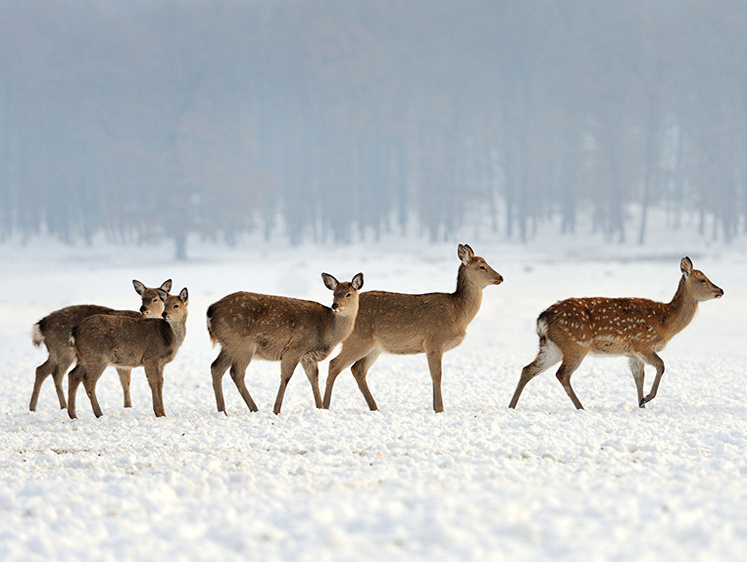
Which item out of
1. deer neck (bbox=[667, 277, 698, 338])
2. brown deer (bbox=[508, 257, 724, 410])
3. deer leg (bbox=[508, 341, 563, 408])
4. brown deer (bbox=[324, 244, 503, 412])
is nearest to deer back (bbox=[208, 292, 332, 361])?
brown deer (bbox=[324, 244, 503, 412])

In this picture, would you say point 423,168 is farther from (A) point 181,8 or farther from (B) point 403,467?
(B) point 403,467

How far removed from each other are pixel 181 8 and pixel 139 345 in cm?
8500

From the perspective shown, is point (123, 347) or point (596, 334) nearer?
point (123, 347)

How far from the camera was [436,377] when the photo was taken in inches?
395

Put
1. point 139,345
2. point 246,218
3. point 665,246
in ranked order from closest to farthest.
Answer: point 139,345 → point 665,246 → point 246,218

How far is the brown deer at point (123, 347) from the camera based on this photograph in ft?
31.2

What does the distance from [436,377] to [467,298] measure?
1.20 m

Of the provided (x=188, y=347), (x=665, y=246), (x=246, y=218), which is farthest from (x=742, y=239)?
(x=188, y=347)

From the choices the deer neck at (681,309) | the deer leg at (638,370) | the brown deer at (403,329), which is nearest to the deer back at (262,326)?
the brown deer at (403,329)

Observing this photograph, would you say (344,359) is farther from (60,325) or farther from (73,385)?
(60,325)

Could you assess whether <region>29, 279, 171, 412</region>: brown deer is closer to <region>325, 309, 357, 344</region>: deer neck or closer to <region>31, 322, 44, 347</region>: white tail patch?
<region>31, 322, 44, 347</region>: white tail patch

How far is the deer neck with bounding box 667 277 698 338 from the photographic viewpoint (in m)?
10.5

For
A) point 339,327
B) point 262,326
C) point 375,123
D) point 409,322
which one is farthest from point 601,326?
point 375,123

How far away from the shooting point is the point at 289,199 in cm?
7712
